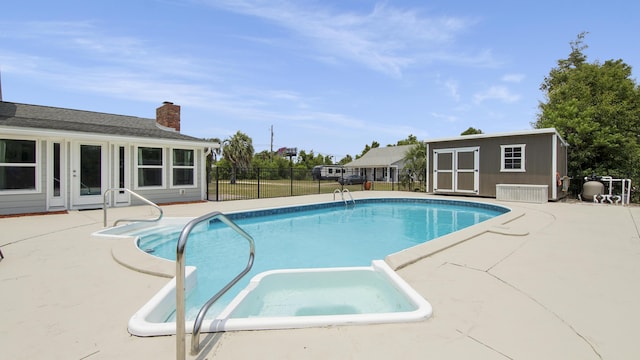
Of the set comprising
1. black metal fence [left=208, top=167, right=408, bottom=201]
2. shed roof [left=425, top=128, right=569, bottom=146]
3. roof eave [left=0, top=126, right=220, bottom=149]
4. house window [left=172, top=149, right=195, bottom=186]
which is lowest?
black metal fence [left=208, top=167, right=408, bottom=201]

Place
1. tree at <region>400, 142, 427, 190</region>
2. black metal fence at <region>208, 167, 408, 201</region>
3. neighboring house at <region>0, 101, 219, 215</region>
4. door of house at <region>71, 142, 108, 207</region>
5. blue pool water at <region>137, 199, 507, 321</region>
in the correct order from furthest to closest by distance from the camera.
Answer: tree at <region>400, 142, 427, 190</region> < black metal fence at <region>208, 167, 408, 201</region> < door of house at <region>71, 142, 108, 207</region> < neighboring house at <region>0, 101, 219, 215</region> < blue pool water at <region>137, 199, 507, 321</region>

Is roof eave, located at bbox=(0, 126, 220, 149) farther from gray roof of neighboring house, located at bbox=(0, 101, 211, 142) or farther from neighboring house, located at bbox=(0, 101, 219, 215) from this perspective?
gray roof of neighboring house, located at bbox=(0, 101, 211, 142)

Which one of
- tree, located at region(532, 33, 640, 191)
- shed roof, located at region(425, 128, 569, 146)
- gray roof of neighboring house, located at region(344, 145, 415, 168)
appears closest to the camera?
shed roof, located at region(425, 128, 569, 146)

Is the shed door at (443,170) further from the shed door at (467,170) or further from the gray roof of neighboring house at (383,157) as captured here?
the gray roof of neighboring house at (383,157)

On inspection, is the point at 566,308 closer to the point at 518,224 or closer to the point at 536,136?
the point at 518,224

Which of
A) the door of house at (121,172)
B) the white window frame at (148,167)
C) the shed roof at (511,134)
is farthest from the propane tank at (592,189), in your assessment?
the door of house at (121,172)

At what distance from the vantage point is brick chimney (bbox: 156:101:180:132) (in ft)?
41.3

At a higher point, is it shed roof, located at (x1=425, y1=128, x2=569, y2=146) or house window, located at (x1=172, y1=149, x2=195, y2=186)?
shed roof, located at (x1=425, y1=128, x2=569, y2=146)

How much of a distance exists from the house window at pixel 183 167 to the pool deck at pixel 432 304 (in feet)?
19.3

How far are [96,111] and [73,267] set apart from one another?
440 inches

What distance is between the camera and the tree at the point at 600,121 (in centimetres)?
1339

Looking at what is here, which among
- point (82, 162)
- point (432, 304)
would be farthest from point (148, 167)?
point (432, 304)

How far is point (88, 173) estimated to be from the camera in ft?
29.2

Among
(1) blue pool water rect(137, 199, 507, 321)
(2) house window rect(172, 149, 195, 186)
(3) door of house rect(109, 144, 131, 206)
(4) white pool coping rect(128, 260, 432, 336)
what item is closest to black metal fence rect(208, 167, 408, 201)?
(2) house window rect(172, 149, 195, 186)
